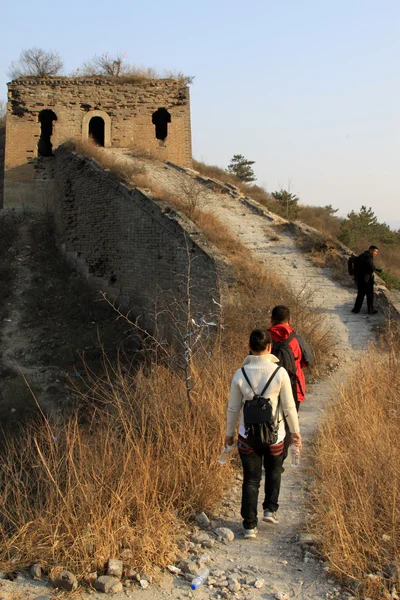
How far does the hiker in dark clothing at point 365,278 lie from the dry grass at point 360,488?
4.57 meters

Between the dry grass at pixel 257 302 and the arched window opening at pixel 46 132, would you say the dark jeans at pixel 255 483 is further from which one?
the arched window opening at pixel 46 132

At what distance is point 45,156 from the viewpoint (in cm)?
1964

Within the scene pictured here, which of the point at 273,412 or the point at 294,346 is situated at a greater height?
the point at 294,346

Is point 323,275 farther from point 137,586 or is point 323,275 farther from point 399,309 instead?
point 137,586

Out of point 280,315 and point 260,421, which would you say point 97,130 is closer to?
point 280,315

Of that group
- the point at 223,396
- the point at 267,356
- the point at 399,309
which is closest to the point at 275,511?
the point at 267,356

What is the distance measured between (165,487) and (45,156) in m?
17.3

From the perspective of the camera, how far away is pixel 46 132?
20859 millimetres

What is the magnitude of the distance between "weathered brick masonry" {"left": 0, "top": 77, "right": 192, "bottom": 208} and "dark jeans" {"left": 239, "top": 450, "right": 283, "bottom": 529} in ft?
54.9

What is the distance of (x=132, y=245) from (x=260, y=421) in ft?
33.5

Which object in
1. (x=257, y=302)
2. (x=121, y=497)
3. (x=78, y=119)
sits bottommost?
(x=121, y=497)

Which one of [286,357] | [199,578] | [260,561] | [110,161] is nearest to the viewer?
[199,578]

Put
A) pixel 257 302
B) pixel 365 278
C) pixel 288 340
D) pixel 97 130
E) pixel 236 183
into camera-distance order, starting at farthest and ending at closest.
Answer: pixel 236 183
pixel 97 130
pixel 365 278
pixel 257 302
pixel 288 340

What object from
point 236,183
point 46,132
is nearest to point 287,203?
point 236,183
